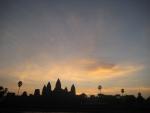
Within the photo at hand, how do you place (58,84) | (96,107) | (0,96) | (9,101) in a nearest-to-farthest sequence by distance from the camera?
(96,107)
(9,101)
(0,96)
(58,84)

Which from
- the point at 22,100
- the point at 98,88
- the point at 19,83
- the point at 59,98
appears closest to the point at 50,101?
the point at 59,98

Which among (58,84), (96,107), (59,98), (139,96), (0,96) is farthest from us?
(139,96)

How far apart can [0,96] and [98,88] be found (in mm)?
77217

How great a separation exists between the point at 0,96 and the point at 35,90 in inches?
1106

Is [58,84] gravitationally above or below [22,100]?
above

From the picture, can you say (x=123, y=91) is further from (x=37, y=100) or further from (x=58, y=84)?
(x=37, y=100)

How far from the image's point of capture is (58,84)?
133 meters

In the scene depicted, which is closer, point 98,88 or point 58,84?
point 58,84

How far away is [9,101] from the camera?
8988cm

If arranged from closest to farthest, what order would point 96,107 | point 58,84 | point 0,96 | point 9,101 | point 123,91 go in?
point 96,107 < point 9,101 < point 0,96 < point 58,84 < point 123,91

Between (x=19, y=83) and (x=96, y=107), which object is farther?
(x=19, y=83)

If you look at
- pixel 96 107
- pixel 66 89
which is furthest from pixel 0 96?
pixel 96 107

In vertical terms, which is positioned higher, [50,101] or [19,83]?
[19,83]

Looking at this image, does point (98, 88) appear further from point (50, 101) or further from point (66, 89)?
point (50, 101)
